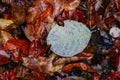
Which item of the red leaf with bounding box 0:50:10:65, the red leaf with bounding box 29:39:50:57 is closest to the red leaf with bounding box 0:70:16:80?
the red leaf with bounding box 0:50:10:65

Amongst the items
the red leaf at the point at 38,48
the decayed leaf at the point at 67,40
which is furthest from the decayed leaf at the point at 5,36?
the decayed leaf at the point at 67,40

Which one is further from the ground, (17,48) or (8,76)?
(17,48)

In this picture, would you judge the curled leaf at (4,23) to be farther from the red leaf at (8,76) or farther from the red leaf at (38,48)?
the red leaf at (8,76)

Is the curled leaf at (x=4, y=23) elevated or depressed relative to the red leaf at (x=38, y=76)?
elevated

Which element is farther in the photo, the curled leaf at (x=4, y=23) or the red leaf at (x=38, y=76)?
the curled leaf at (x=4, y=23)

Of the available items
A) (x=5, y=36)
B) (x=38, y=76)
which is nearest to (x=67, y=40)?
(x=38, y=76)

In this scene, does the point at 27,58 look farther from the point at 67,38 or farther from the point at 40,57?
the point at 67,38

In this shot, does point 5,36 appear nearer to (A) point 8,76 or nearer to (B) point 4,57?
(B) point 4,57

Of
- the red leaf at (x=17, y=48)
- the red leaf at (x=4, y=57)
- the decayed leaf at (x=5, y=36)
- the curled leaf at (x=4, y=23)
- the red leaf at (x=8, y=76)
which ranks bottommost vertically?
the red leaf at (x=8, y=76)

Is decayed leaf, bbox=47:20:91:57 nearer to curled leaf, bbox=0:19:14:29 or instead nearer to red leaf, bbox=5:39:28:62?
red leaf, bbox=5:39:28:62
